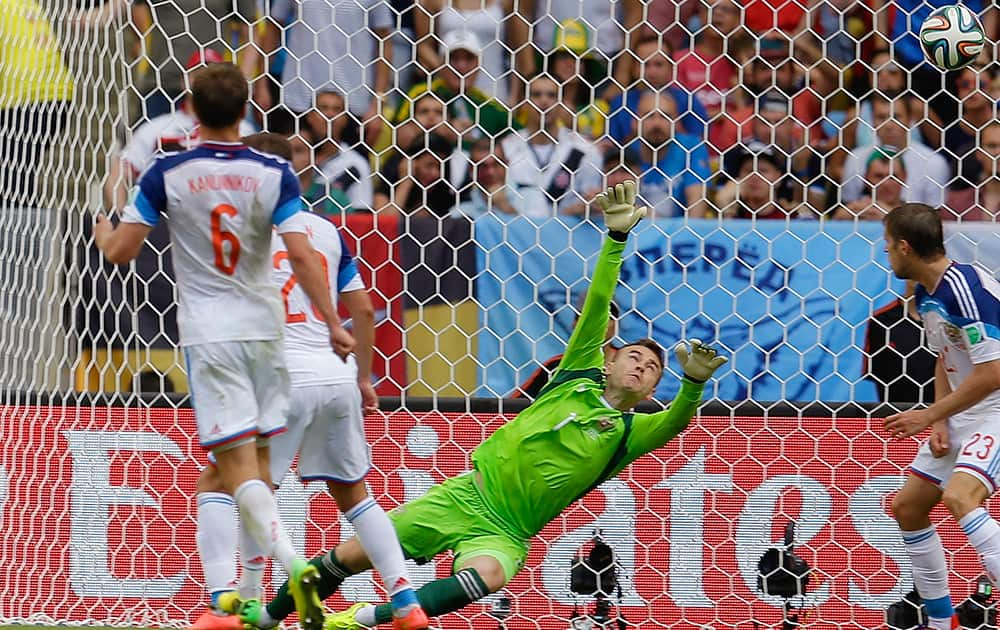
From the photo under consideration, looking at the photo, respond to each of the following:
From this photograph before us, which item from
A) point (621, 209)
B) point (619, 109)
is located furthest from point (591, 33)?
point (621, 209)

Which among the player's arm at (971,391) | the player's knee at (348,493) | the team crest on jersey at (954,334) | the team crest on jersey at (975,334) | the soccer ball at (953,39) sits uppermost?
the soccer ball at (953,39)

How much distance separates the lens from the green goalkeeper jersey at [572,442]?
5.58 metres

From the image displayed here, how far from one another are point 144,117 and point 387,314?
1308mm

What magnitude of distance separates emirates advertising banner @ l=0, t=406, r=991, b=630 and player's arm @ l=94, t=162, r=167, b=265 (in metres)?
1.88

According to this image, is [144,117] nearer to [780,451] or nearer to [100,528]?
[100,528]

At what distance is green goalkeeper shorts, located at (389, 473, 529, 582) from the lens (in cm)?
555

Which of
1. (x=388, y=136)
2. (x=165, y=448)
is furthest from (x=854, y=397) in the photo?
(x=165, y=448)

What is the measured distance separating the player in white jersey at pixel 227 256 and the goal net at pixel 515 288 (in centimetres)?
172

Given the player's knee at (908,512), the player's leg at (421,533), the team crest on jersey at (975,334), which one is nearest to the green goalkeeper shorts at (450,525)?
the player's leg at (421,533)

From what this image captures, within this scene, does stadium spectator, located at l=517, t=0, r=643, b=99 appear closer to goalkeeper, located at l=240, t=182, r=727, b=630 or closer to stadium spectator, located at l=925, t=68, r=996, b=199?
stadium spectator, located at l=925, t=68, r=996, b=199

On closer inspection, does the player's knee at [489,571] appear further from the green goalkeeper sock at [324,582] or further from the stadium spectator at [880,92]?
the stadium spectator at [880,92]

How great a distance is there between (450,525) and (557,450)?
475mm

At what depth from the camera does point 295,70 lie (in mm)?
7273

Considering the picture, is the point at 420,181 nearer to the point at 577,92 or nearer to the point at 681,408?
the point at 577,92
